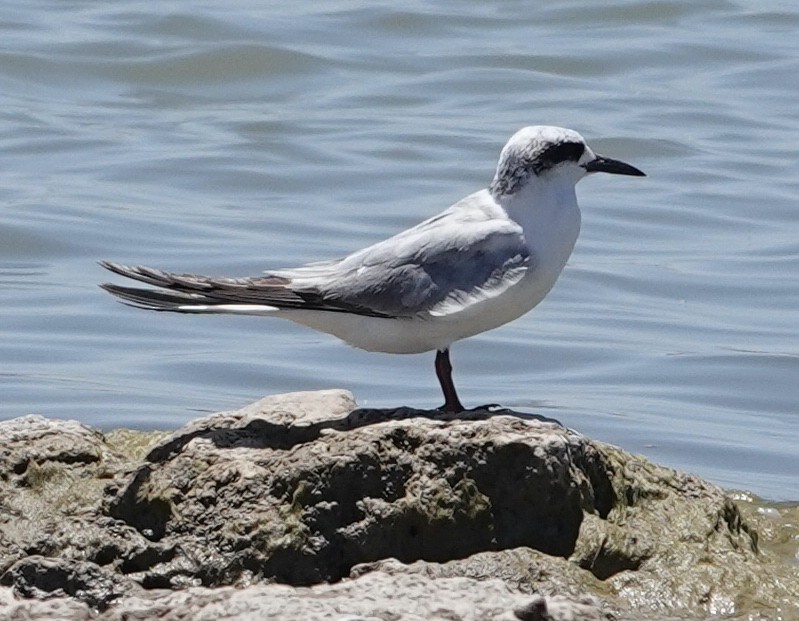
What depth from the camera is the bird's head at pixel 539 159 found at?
23.0 feet

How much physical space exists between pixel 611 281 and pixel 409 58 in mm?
7291

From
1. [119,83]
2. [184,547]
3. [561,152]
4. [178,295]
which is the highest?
[119,83]

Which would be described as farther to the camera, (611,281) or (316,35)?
(316,35)

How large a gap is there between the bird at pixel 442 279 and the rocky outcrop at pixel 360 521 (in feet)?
1.54

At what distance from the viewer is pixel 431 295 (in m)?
6.80

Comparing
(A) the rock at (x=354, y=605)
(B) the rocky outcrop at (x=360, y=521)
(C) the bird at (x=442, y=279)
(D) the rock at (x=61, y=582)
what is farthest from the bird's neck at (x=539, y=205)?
(D) the rock at (x=61, y=582)

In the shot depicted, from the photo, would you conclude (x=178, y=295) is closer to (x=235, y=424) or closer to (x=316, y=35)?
(x=235, y=424)

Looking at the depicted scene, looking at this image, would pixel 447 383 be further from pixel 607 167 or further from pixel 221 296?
pixel 607 167

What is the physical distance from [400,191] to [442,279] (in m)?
8.72

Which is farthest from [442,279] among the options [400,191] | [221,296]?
[400,191]

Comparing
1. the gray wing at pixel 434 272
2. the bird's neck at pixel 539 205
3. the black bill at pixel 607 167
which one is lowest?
the gray wing at pixel 434 272

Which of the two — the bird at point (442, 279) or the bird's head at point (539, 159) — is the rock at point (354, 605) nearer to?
the bird at point (442, 279)

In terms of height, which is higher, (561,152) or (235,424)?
(561,152)

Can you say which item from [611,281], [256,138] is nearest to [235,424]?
[611,281]
